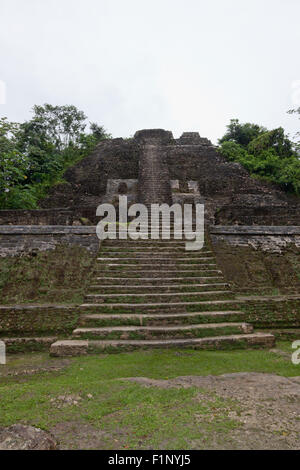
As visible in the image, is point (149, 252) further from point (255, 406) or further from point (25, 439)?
point (25, 439)

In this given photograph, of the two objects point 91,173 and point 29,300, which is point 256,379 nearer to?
point 29,300

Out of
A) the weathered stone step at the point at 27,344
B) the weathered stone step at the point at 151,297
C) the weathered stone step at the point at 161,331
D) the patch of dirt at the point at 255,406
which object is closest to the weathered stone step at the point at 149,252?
the weathered stone step at the point at 151,297

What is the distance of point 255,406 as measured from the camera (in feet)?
8.62

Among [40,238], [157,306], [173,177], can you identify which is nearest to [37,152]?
[173,177]

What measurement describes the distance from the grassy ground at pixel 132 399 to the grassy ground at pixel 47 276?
153 cm

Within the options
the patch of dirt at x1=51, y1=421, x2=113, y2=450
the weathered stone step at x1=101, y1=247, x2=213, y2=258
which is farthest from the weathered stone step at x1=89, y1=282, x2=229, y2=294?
the patch of dirt at x1=51, y1=421, x2=113, y2=450

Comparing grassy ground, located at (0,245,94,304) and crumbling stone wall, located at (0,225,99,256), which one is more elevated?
crumbling stone wall, located at (0,225,99,256)

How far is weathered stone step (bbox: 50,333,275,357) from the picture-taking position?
420cm

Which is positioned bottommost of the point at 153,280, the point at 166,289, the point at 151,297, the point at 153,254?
the point at 151,297

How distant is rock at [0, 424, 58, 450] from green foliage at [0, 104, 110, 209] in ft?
32.5

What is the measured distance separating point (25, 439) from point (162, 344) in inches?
100

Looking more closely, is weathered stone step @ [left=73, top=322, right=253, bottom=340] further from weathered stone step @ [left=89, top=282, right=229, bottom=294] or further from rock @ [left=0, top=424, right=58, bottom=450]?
rock @ [left=0, top=424, right=58, bottom=450]

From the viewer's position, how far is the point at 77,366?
12.3 ft

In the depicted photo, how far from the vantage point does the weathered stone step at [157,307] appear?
5020mm
